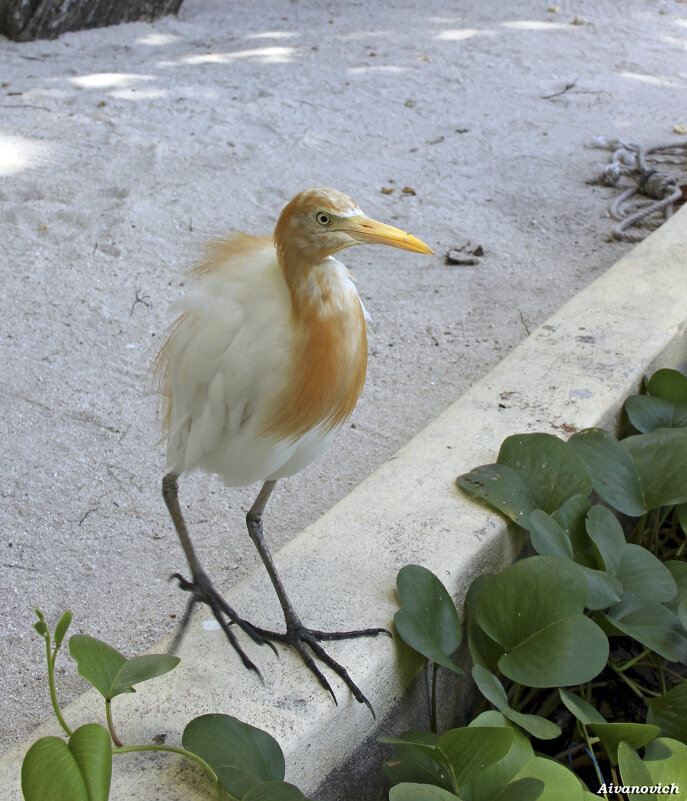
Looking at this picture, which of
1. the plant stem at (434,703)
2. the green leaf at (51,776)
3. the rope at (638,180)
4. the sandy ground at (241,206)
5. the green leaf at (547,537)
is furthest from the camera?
the rope at (638,180)

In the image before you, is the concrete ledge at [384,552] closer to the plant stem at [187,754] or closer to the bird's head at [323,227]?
the plant stem at [187,754]

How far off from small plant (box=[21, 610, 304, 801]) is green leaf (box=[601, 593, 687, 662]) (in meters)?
0.76

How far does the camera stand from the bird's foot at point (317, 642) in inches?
56.2

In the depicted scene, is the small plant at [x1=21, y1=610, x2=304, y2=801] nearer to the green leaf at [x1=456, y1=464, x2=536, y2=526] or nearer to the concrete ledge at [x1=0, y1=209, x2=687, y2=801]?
the concrete ledge at [x1=0, y1=209, x2=687, y2=801]

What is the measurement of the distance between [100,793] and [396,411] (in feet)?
5.86

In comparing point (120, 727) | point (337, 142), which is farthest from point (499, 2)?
point (120, 727)

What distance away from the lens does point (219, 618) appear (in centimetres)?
159

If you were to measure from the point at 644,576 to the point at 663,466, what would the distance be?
32cm

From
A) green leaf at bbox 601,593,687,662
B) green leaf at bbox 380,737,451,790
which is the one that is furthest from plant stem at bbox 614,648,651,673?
green leaf at bbox 380,737,451,790

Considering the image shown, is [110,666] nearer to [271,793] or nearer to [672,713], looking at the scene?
[271,793]

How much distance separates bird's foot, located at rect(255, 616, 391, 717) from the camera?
1428 millimetres

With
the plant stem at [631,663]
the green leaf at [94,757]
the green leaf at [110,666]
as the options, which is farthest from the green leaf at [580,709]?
the green leaf at [94,757]

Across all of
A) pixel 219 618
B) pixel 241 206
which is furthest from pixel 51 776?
pixel 241 206

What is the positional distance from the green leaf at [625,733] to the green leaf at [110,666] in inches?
28.7
